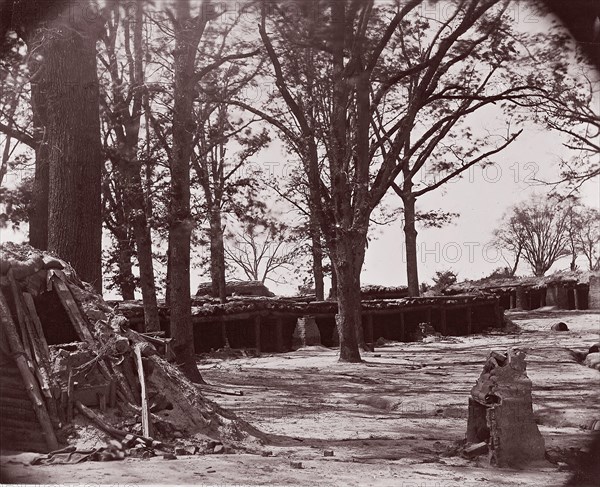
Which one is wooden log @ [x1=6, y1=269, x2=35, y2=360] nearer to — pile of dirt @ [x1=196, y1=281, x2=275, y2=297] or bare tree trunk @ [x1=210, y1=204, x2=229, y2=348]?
bare tree trunk @ [x1=210, y1=204, x2=229, y2=348]

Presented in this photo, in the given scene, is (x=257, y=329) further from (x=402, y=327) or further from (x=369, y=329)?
(x=402, y=327)

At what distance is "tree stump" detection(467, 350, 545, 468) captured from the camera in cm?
544

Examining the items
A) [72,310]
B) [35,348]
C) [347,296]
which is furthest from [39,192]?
[347,296]

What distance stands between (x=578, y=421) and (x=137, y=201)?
7067 millimetres

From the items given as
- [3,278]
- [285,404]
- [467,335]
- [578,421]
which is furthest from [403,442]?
[467,335]

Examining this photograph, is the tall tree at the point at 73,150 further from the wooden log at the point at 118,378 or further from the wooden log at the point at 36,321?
the wooden log at the point at 118,378

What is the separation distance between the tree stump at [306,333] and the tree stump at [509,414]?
12.0m

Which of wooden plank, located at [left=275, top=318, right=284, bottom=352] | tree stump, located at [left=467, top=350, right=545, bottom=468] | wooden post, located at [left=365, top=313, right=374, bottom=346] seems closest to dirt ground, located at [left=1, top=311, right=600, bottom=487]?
tree stump, located at [left=467, top=350, right=545, bottom=468]

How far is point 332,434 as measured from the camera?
22.4 feet

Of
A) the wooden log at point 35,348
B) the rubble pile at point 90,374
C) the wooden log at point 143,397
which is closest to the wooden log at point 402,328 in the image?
the rubble pile at point 90,374

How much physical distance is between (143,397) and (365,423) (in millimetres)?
2641

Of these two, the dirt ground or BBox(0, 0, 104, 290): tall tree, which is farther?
BBox(0, 0, 104, 290): tall tree

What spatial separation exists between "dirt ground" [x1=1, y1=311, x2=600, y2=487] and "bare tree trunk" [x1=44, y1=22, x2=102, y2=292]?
2.38 metres

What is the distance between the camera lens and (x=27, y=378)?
17.0ft
